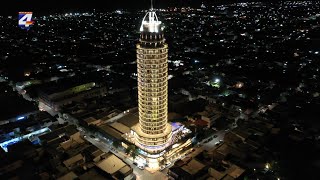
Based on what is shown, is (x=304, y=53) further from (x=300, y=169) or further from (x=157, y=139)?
(x=157, y=139)

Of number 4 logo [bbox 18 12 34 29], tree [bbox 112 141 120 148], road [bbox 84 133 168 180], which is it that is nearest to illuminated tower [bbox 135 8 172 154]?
road [bbox 84 133 168 180]

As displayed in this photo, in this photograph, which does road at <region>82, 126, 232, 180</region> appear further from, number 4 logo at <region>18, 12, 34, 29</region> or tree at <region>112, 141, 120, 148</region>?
number 4 logo at <region>18, 12, 34, 29</region>

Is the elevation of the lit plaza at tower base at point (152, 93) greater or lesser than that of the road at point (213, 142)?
greater

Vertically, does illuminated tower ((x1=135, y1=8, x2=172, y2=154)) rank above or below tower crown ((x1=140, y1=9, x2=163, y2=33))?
below

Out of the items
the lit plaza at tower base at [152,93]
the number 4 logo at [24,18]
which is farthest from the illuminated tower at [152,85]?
the number 4 logo at [24,18]

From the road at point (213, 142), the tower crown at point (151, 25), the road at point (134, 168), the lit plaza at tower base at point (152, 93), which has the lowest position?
the road at point (134, 168)

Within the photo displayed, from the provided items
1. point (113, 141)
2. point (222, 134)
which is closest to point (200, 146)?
point (222, 134)

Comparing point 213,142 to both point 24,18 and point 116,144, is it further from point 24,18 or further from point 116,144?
point 24,18

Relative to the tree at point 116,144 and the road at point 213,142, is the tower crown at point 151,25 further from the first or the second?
the road at point 213,142
